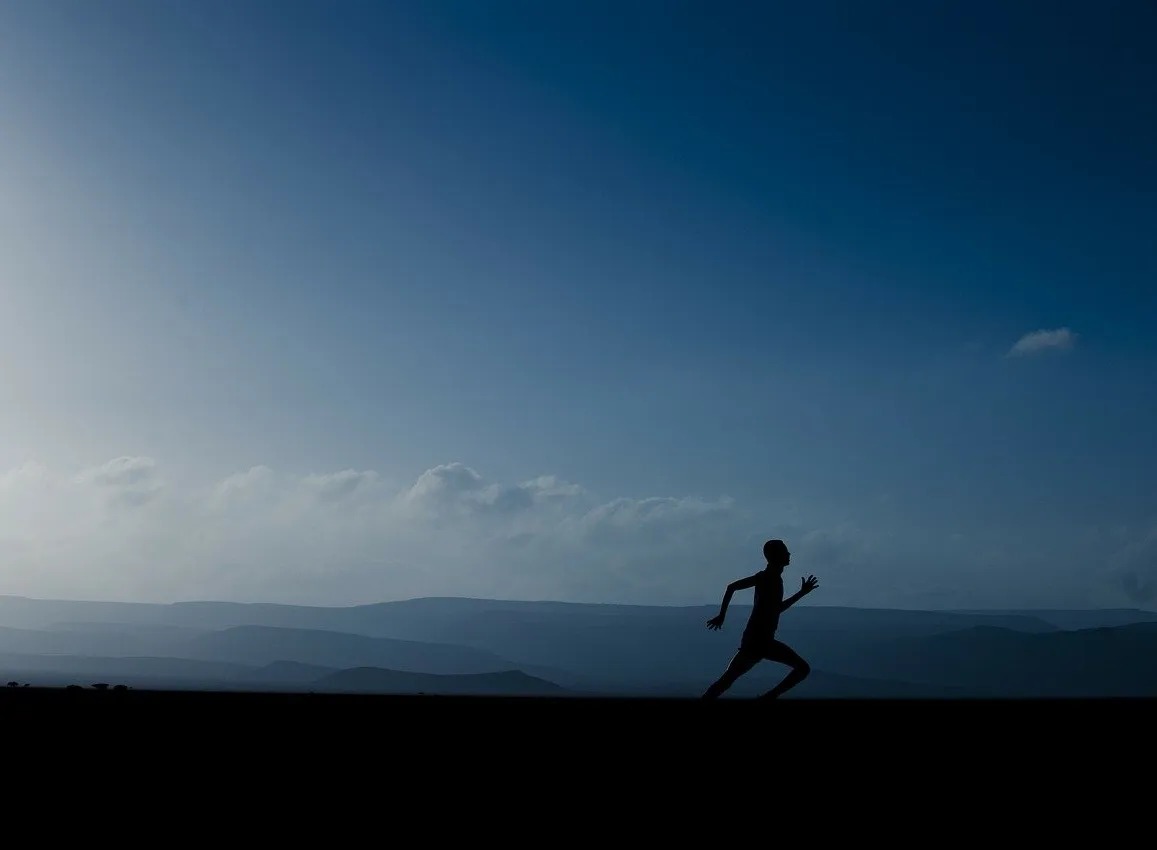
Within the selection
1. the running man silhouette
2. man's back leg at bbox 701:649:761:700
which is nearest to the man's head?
the running man silhouette

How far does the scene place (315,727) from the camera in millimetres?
7434

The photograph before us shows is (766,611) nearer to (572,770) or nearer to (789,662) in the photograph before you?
(789,662)

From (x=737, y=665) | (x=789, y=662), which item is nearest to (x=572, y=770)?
(x=737, y=665)

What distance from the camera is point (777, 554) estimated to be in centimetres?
1062

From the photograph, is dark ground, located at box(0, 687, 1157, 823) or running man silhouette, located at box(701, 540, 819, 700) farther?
running man silhouette, located at box(701, 540, 819, 700)

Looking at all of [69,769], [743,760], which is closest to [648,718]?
[743,760]

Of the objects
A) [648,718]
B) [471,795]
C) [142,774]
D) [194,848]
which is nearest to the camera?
[194,848]

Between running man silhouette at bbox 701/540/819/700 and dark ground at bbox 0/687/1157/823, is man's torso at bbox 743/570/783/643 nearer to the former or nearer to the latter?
running man silhouette at bbox 701/540/819/700

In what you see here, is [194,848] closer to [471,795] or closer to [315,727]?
[471,795]

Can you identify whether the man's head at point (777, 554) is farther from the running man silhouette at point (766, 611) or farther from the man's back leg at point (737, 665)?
the man's back leg at point (737, 665)

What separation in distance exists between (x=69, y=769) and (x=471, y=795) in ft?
8.48

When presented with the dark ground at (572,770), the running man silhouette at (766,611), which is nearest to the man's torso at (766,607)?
the running man silhouette at (766,611)

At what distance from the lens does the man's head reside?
10.6m

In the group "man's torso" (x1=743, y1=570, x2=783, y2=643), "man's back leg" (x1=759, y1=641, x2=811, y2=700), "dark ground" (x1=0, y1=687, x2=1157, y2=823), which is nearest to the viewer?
"dark ground" (x1=0, y1=687, x2=1157, y2=823)
